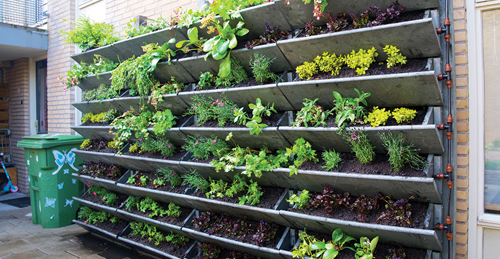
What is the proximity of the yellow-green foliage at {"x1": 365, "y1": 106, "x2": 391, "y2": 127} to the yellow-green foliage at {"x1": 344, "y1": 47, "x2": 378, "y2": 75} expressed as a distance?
34 cm

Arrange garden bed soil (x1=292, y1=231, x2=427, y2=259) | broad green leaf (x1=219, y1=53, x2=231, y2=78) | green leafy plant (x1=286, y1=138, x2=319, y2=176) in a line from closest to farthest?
garden bed soil (x1=292, y1=231, x2=427, y2=259)
green leafy plant (x1=286, y1=138, x2=319, y2=176)
broad green leaf (x1=219, y1=53, x2=231, y2=78)

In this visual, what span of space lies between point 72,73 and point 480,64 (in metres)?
5.36

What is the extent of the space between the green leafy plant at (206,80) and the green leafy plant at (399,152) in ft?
6.43

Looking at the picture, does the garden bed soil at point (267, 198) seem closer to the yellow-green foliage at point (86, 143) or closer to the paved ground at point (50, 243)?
the paved ground at point (50, 243)

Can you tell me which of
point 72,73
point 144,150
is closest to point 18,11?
point 72,73

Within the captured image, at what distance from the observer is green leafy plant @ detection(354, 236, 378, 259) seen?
2552 millimetres

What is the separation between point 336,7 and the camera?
2.71 m

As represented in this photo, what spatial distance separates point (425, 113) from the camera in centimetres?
254

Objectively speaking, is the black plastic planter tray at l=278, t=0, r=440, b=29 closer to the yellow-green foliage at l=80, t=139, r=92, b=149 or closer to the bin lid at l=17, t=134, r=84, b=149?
the yellow-green foliage at l=80, t=139, r=92, b=149

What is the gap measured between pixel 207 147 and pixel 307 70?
55.5 inches

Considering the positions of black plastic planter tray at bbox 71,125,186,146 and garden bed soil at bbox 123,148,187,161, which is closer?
black plastic planter tray at bbox 71,125,186,146

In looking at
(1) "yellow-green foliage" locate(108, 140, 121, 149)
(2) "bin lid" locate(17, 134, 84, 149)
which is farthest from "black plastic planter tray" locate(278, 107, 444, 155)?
(2) "bin lid" locate(17, 134, 84, 149)

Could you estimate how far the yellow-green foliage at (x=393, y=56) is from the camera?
8.24 ft

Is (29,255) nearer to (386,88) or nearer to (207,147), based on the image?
(207,147)
